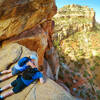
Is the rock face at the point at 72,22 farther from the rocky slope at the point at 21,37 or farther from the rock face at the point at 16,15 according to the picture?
the rock face at the point at 16,15

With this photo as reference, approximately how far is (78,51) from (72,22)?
42.9 ft

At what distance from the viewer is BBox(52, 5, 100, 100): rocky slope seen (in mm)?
15000

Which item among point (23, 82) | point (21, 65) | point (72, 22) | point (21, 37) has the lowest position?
point (23, 82)

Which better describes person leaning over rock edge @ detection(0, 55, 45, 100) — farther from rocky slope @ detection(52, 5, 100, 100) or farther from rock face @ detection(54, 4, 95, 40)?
rock face @ detection(54, 4, 95, 40)

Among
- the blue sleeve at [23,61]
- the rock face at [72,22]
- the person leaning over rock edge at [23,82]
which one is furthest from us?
the rock face at [72,22]

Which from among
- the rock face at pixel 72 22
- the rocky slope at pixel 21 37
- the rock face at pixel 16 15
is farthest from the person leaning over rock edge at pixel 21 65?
the rock face at pixel 72 22

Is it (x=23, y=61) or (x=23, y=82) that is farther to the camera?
(x=23, y=61)

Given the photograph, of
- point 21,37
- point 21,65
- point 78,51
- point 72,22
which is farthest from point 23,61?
point 72,22

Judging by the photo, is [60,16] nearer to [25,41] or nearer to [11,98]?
[25,41]

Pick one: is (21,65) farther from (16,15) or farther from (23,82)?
(16,15)

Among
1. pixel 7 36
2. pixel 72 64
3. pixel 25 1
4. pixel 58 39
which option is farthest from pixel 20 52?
pixel 58 39

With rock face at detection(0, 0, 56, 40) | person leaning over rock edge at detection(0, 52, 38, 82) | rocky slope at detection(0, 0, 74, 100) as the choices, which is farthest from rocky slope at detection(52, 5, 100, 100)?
person leaning over rock edge at detection(0, 52, 38, 82)

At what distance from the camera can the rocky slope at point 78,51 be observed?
1500cm

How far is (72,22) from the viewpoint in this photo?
1323 inches
